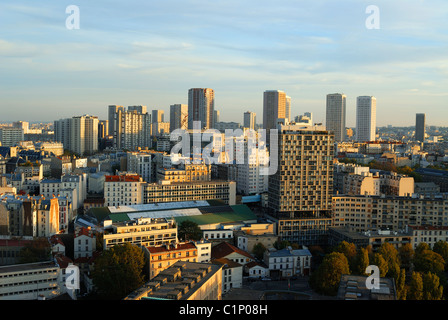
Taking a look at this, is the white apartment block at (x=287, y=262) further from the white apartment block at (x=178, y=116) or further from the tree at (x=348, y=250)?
the white apartment block at (x=178, y=116)

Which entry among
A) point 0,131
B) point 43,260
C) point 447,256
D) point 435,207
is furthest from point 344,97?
point 43,260

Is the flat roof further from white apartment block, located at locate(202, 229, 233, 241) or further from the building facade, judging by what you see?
the building facade

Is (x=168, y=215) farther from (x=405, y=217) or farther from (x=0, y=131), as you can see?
(x=0, y=131)

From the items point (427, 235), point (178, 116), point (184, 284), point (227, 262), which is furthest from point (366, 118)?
point (184, 284)

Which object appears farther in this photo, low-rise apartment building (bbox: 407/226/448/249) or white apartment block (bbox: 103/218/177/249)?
low-rise apartment building (bbox: 407/226/448/249)

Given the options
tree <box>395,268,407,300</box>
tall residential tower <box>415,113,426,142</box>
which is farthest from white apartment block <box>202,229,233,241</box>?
tall residential tower <box>415,113,426,142</box>

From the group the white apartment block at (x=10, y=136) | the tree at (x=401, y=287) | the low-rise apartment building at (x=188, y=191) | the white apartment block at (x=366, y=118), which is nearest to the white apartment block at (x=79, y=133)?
the white apartment block at (x=10, y=136)

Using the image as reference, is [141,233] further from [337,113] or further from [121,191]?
[337,113]
